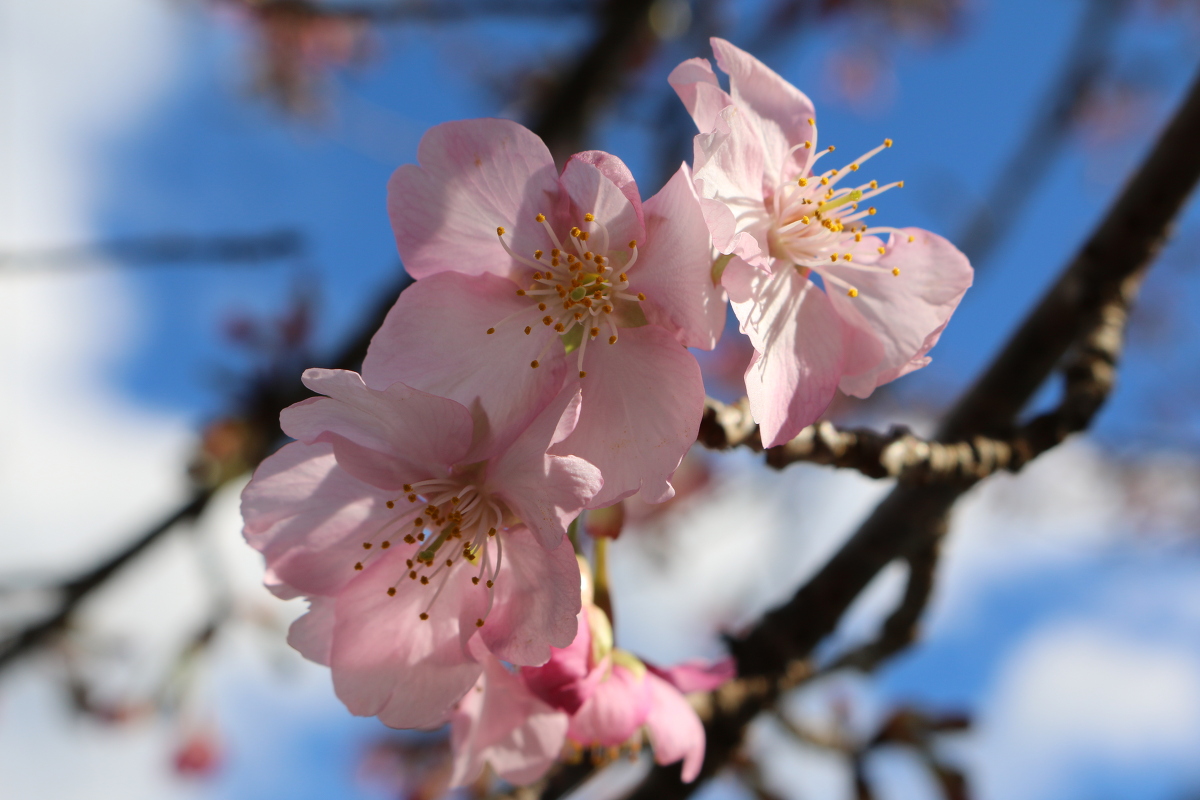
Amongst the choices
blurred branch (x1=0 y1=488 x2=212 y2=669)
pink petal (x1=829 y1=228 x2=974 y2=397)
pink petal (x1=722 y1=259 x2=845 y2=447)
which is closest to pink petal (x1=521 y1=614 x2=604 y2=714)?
pink petal (x1=722 y1=259 x2=845 y2=447)

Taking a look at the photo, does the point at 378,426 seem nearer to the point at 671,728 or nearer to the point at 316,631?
the point at 316,631

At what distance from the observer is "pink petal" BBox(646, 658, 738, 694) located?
1.14m

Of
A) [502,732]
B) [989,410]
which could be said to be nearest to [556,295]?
[502,732]

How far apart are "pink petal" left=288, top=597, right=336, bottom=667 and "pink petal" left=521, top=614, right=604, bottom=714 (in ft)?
0.83

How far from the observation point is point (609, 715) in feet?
3.25

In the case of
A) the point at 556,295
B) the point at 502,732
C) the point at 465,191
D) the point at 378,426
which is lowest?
the point at 502,732

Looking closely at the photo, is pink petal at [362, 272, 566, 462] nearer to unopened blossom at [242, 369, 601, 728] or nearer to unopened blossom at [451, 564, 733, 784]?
unopened blossom at [242, 369, 601, 728]

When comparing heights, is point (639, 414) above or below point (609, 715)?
above

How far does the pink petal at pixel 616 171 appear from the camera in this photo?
2.90 ft

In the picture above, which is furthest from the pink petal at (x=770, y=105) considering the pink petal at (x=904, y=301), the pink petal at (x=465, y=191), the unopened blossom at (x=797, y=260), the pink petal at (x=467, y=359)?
the pink petal at (x=467, y=359)

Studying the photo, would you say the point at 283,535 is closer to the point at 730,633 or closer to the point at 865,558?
the point at 730,633

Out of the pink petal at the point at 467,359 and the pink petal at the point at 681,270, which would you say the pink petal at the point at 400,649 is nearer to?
the pink petal at the point at 467,359

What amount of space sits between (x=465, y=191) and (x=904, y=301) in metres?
0.57

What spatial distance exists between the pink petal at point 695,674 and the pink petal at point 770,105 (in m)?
0.71
